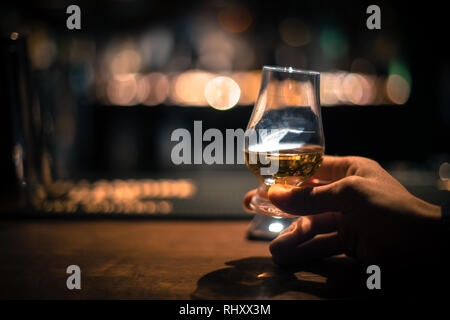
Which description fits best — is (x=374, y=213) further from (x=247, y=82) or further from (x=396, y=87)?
(x=396, y=87)

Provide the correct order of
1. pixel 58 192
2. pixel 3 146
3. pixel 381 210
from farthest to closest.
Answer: pixel 58 192
pixel 3 146
pixel 381 210

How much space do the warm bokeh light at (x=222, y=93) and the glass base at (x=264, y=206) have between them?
2546 mm

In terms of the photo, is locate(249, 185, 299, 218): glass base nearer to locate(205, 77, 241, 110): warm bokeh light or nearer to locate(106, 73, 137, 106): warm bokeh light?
locate(205, 77, 241, 110): warm bokeh light

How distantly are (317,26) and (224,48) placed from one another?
84 cm

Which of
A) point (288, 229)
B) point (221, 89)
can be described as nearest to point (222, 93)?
point (221, 89)

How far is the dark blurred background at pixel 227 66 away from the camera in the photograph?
10.3 ft

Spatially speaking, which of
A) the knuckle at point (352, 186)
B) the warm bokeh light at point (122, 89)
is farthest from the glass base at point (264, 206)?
the warm bokeh light at point (122, 89)

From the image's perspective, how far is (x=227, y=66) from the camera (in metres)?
3.47

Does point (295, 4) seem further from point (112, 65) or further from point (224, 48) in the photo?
point (112, 65)

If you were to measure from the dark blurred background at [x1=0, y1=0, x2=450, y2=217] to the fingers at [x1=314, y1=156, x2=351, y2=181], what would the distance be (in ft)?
6.91

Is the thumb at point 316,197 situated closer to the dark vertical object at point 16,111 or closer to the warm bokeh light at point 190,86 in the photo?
the dark vertical object at point 16,111

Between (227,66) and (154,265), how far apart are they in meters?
2.94

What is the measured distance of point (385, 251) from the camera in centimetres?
65

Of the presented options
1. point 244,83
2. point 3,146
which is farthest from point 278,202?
point 244,83
